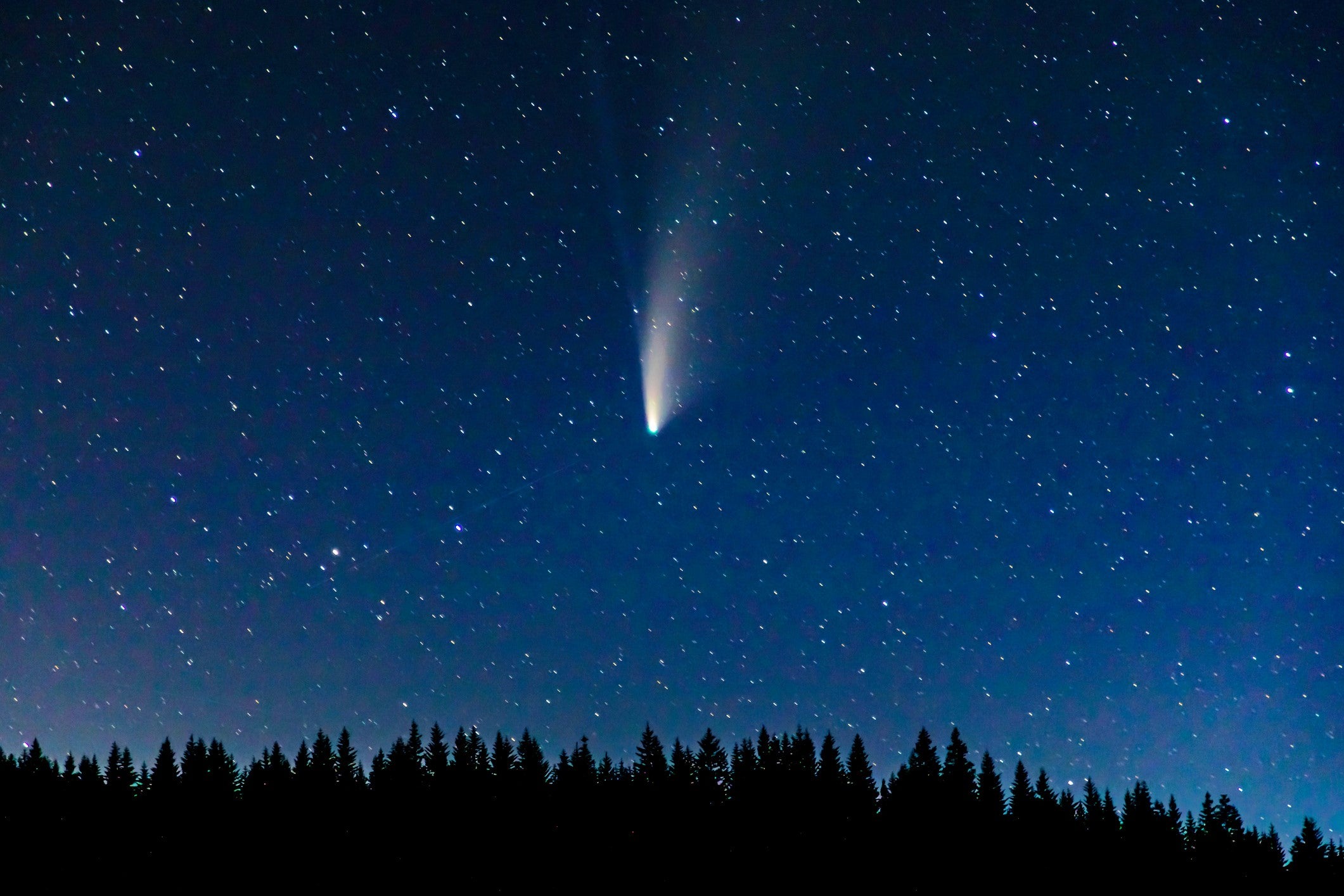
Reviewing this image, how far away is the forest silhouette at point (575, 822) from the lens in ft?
142

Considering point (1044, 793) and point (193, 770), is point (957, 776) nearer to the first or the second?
point (1044, 793)

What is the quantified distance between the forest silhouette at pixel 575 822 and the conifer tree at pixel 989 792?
0.10 meters

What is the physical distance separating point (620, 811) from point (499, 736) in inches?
327

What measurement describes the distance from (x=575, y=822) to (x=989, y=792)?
21.4 meters

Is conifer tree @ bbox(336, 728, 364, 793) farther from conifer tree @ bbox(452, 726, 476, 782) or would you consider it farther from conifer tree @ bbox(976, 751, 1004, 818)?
conifer tree @ bbox(976, 751, 1004, 818)

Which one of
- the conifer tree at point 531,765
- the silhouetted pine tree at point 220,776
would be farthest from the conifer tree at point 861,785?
the silhouetted pine tree at point 220,776

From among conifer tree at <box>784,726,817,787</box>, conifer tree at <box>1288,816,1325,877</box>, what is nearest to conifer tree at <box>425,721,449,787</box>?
conifer tree at <box>784,726,817,787</box>

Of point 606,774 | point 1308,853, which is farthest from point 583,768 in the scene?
point 1308,853

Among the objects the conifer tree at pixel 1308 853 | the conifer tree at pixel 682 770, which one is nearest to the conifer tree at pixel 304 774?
the conifer tree at pixel 682 770

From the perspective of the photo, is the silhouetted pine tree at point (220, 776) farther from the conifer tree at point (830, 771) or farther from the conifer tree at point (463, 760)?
the conifer tree at point (830, 771)

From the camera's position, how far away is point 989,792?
50.3 metres

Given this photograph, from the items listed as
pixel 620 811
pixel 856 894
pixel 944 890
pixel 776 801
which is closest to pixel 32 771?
pixel 620 811

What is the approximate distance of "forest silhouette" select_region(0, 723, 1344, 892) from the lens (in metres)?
43.3

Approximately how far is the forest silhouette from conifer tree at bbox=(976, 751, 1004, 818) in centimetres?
10
